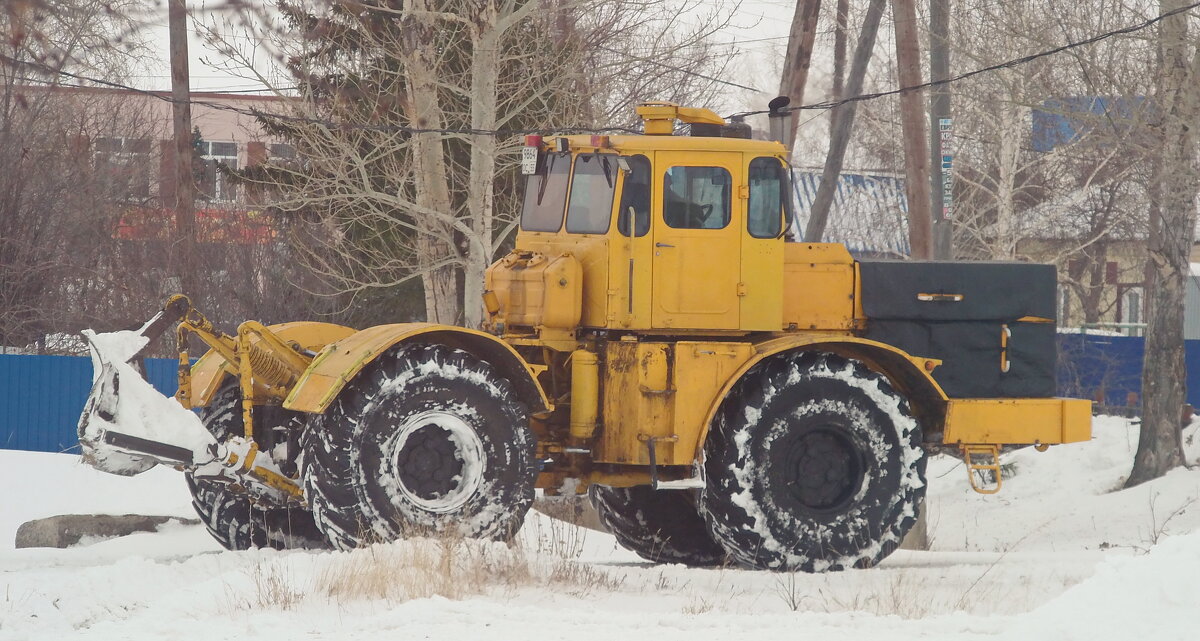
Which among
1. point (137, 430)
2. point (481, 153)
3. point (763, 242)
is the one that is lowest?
point (137, 430)

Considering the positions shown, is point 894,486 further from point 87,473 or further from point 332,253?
point 332,253

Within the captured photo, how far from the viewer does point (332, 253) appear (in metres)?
22.7

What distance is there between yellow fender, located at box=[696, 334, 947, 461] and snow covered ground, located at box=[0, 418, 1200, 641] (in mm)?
1064

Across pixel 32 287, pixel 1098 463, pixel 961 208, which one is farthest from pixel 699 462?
pixel 961 208

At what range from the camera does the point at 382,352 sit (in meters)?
8.62

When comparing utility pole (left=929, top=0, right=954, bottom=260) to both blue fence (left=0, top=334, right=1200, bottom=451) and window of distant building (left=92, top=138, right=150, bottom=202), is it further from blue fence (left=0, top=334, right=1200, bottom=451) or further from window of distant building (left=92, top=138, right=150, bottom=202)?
window of distant building (left=92, top=138, right=150, bottom=202)

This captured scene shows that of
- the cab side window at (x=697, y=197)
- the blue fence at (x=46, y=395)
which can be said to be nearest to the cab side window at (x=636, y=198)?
the cab side window at (x=697, y=197)

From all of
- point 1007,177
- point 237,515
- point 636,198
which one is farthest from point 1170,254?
point 237,515

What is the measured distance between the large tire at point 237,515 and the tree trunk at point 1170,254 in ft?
39.0

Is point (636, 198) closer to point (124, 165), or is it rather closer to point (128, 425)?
point (128, 425)

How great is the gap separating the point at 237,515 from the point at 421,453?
76.7 inches

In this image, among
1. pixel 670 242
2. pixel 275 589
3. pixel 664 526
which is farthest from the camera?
pixel 664 526

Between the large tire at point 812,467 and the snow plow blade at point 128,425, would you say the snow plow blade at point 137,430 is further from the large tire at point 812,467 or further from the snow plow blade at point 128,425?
the large tire at point 812,467

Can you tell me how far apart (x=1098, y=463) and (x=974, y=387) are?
10.6m
